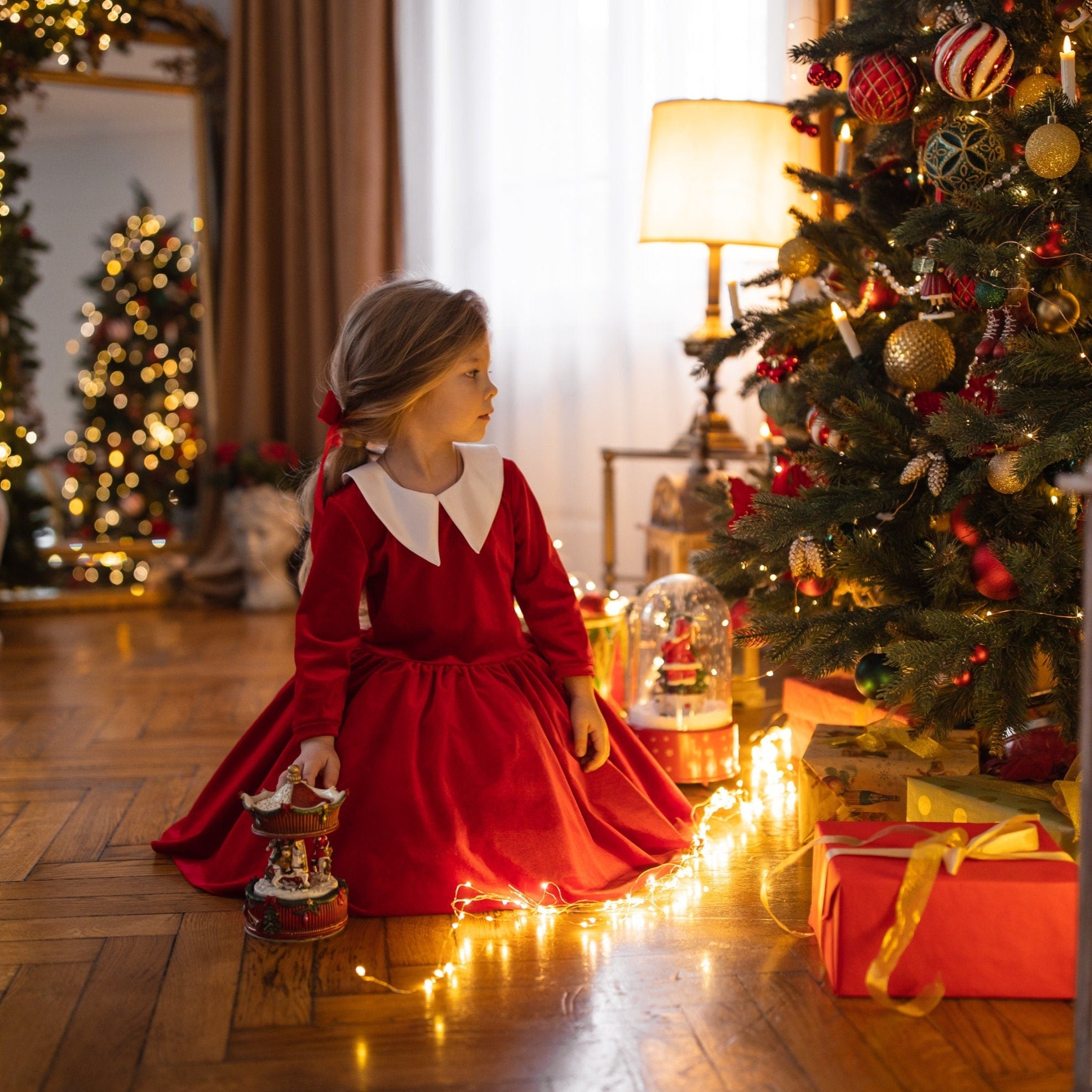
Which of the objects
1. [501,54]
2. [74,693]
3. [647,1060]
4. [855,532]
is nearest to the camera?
[647,1060]

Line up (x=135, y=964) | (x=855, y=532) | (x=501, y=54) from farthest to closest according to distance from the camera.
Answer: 1. (x=501, y=54)
2. (x=855, y=532)
3. (x=135, y=964)

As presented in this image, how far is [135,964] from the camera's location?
→ 55.7 inches

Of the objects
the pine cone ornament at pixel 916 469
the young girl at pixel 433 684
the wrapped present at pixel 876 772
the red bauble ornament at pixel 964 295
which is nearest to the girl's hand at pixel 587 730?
the young girl at pixel 433 684

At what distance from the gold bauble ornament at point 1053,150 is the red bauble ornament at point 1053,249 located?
0.09 m

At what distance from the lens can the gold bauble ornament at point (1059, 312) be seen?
1619 millimetres

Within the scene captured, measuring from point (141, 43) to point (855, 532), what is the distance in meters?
3.52

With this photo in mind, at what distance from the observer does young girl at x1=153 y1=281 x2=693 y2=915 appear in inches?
61.8

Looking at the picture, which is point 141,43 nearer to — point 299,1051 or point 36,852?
point 36,852

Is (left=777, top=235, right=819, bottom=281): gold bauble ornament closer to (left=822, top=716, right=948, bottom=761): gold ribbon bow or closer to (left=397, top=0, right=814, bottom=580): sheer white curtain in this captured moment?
(left=822, top=716, right=948, bottom=761): gold ribbon bow

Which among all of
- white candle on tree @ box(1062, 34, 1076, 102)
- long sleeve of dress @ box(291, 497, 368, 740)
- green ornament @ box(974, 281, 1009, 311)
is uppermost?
white candle on tree @ box(1062, 34, 1076, 102)

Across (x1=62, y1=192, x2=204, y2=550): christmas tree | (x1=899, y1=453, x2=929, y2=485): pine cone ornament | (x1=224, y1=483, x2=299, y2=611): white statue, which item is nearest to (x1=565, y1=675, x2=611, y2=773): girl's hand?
(x1=899, y1=453, x2=929, y2=485): pine cone ornament

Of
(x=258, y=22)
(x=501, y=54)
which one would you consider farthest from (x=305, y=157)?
(x=501, y=54)

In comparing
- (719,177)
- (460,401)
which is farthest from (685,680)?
(719,177)

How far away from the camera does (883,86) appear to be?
1.80 metres
